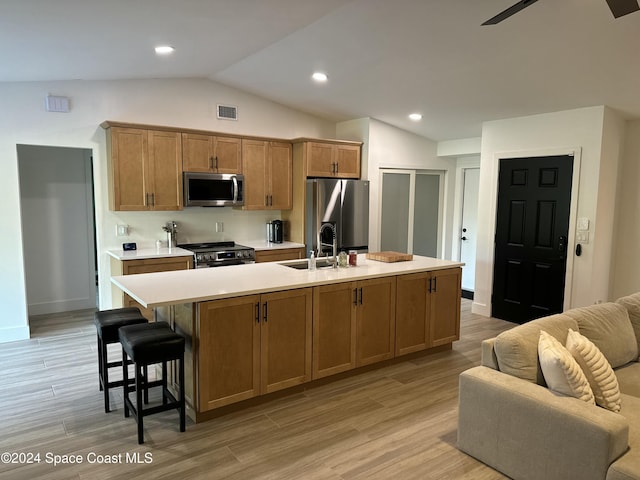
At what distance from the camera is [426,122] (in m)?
5.95

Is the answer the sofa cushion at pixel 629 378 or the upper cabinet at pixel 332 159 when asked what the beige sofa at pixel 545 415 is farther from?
the upper cabinet at pixel 332 159

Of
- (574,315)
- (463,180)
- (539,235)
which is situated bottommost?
(574,315)

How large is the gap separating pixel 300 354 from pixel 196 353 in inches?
31.9

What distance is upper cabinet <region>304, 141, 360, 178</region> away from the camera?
5859 mm

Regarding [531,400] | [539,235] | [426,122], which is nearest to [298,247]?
[426,122]

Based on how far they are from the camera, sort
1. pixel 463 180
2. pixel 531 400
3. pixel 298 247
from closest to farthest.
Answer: pixel 531 400, pixel 298 247, pixel 463 180

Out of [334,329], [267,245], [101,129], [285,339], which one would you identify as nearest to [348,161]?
[267,245]

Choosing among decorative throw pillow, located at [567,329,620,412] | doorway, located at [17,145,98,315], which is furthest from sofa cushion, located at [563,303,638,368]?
doorway, located at [17,145,98,315]

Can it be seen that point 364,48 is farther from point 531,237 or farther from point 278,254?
point 531,237

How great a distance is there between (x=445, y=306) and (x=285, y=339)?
1.78 m

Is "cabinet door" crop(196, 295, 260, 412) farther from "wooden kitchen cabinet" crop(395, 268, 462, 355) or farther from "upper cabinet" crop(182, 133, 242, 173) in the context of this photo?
"upper cabinet" crop(182, 133, 242, 173)

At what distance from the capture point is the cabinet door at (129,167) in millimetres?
4746

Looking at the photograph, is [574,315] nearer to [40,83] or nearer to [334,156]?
[334,156]

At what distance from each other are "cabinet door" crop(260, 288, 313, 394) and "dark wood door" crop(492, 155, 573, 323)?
3.15 m
